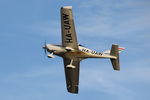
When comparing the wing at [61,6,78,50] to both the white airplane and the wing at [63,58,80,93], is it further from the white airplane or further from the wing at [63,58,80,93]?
the wing at [63,58,80,93]

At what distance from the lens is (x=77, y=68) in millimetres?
72875

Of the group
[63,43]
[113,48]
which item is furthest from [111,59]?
[63,43]

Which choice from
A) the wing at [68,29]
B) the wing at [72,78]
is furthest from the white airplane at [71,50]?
the wing at [72,78]

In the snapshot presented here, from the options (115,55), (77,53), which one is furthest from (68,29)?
(115,55)

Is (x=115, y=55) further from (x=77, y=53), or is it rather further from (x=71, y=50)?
(x=71, y=50)

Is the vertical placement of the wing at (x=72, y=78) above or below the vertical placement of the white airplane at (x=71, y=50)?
below

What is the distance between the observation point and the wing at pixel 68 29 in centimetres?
6638

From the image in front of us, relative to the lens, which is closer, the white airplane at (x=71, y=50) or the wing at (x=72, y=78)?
the white airplane at (x=71, y=50)

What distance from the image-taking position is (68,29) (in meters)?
67.4

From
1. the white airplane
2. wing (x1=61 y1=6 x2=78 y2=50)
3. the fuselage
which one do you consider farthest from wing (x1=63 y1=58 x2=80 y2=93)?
wing (x1=61 y1=6 x2=78 y2=50)

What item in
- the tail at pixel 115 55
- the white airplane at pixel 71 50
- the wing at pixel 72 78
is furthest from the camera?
the wing at pixel 72 78

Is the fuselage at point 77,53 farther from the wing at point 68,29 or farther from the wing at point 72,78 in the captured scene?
the wing at point 72,78

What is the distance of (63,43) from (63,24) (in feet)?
8.62

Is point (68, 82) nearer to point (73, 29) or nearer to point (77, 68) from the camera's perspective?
point (77, 68)
